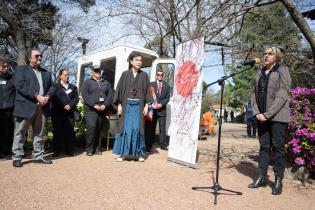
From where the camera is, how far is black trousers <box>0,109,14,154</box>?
20.3 ft

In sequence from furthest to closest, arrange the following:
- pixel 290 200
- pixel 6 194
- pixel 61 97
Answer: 1. pixel 61 97
2. pixel 290 200
3. pixel 6 194

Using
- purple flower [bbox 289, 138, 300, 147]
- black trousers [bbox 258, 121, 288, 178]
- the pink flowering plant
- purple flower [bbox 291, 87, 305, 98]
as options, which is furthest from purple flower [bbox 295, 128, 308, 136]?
purple flower [bbox 291, 87, 305, 98]

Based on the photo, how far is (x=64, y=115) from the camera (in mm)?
6773

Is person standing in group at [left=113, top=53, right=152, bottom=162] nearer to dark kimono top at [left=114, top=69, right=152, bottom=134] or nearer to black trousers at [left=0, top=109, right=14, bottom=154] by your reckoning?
dark kimono top at [left=114, top=69, right=152, bottom=134]

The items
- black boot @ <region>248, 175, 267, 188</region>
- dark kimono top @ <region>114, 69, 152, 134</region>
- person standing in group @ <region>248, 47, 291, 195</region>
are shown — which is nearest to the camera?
person standing in group @ <region>248, 47, 291, 195</region>

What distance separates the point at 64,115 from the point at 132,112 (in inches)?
58.3

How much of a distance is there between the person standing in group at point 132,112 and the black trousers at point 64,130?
3.50 feet

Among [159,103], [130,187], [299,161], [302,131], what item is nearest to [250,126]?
[159,103]

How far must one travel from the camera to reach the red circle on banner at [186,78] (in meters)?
5.81

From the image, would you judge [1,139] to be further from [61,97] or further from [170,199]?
[170,199]

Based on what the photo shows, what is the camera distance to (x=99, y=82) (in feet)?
22.9

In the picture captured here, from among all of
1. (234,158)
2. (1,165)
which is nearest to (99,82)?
(1,165)

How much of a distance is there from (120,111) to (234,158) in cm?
270

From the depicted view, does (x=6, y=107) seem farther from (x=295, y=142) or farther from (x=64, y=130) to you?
(x=295, y=142)
